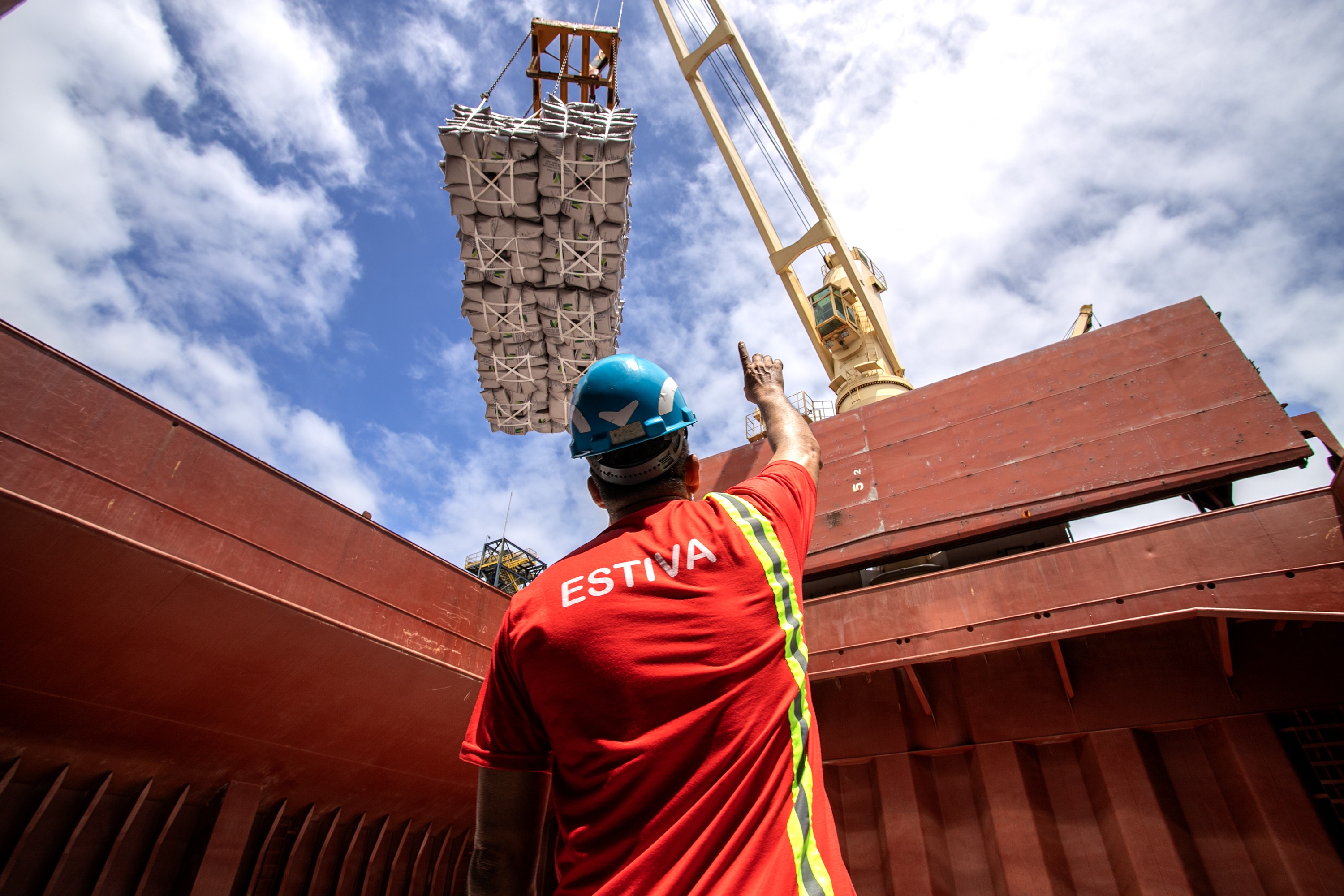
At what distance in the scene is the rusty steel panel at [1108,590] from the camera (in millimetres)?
4992

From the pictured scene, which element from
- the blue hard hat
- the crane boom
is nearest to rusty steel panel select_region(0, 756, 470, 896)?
the blue hard hat

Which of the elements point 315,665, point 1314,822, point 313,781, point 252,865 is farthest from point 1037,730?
point 252,865

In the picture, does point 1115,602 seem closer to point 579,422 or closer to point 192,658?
point 579,422

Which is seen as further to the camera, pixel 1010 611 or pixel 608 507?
pixel 1010 611

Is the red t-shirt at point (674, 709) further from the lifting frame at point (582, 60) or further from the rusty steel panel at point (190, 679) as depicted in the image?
the lifting frame at point (582, 60)

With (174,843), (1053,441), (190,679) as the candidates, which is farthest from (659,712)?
(1053,441)

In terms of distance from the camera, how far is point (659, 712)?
1143mm

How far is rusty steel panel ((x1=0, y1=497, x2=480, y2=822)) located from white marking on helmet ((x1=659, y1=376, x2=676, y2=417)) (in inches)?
178

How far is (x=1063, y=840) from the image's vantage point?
5305 mm

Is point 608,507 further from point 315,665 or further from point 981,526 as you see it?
point 981,526

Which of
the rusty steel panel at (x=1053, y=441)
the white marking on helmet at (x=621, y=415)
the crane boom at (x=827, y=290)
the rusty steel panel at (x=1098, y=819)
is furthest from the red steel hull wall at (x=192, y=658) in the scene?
the crane boom at (x=827, y=290)

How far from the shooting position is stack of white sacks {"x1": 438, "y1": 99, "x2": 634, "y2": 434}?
12.6 metres

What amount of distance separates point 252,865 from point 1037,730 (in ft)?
23.4

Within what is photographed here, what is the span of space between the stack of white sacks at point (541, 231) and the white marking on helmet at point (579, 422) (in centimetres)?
987
